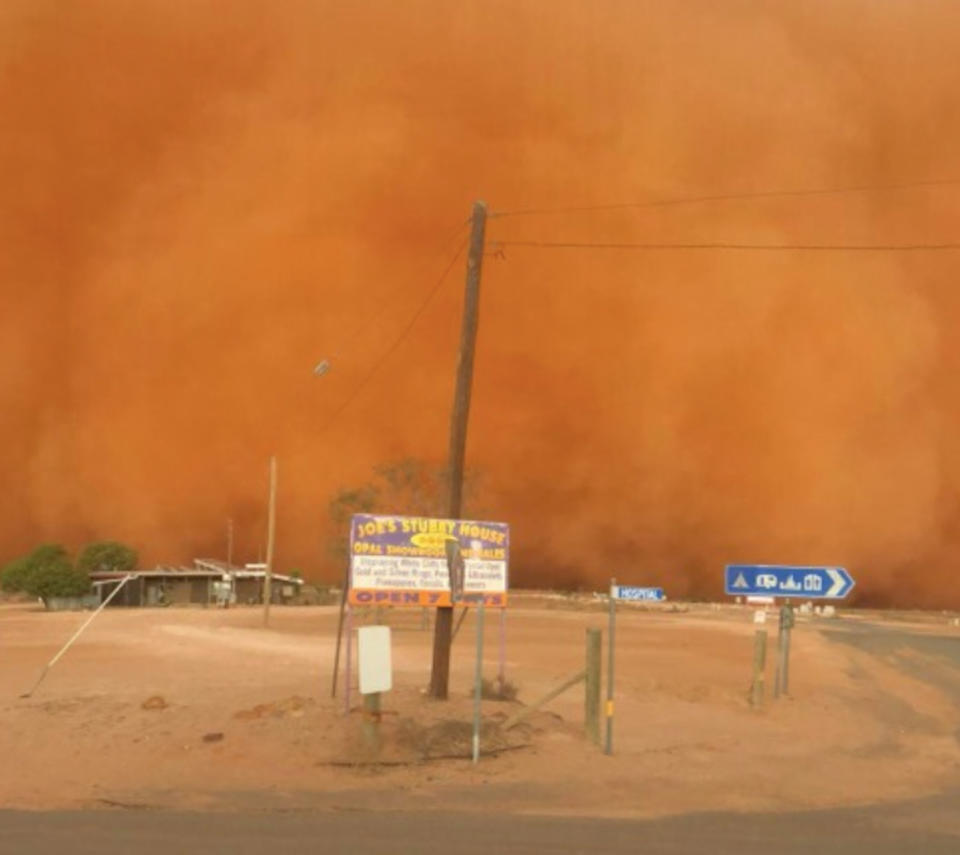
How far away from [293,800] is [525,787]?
5.56ft

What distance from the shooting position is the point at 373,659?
10.2m

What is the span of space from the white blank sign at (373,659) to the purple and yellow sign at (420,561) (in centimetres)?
86

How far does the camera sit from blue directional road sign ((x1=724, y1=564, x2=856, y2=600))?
14766 millimetres

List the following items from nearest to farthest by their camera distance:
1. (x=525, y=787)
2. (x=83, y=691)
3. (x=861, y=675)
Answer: (x=525, y=787), (x=83, y=691), (x=861, y=675)

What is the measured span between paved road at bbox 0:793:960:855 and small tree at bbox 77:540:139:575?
159ft

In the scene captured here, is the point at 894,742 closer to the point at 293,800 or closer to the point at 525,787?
the point at 525,787

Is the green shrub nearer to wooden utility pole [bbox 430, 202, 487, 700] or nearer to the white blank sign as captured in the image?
wooden utility pole [bbox 430, 202, 487, 700]

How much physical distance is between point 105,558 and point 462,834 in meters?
51.2

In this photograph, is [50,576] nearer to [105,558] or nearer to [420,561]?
[105,558]

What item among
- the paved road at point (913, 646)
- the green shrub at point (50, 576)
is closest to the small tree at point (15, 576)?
the green shrub at point (50, 576)

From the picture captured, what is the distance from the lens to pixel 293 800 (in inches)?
348

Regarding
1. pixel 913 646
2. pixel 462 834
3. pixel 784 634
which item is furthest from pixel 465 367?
pixel 913 646

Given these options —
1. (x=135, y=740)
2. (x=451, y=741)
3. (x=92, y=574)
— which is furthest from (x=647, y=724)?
(x=92, y=574)

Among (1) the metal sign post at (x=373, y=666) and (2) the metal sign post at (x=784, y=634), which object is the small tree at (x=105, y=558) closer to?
(2) the metal sign post at (x=784, y=634)
